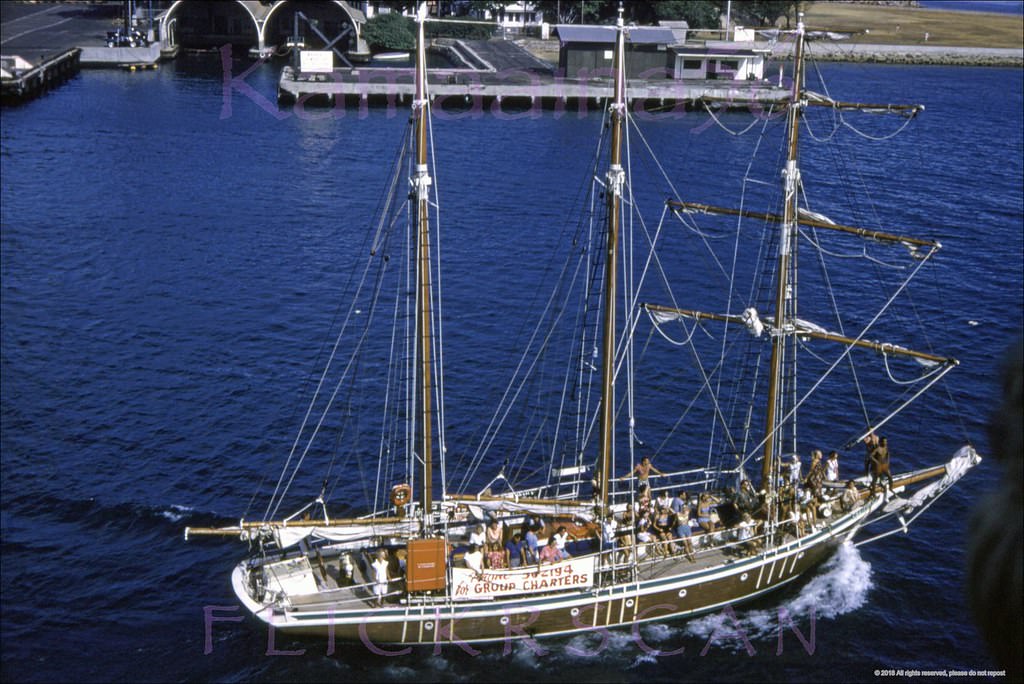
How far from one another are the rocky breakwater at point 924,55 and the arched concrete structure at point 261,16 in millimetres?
65891

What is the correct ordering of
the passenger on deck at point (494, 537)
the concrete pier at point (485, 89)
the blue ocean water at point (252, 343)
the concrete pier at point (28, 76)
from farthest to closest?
the concrete pier at point (485, 89), the concrete pier at point (28, 76), the passenger on deck at point (494, 537), the blue ocean water at point (252, 343)

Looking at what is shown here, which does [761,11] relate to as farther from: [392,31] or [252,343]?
[252,343]

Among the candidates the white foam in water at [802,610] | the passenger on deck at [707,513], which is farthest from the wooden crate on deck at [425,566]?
the passenger on deck at [707,513]

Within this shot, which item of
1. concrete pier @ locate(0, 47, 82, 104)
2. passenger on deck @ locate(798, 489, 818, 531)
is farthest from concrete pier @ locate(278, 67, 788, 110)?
passenger on deck @ locate(798, 489, 818, 531)

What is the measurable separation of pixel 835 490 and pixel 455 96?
93.6 meters

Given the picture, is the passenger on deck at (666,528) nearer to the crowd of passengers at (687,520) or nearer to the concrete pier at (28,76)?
the crowd of passengers at (687,520)

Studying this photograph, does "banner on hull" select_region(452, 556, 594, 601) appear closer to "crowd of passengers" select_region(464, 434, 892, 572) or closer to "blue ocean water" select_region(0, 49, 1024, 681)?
"crowd of passengers" select_region(464, 434, 892, 572)

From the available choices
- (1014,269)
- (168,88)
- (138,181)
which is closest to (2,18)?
(168,88)

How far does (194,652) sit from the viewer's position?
3891cm

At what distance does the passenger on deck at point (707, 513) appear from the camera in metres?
42.2

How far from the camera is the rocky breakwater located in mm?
171125

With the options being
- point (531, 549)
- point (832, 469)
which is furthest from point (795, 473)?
point (531, 549)

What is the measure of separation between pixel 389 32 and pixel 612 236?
127760 millimetres

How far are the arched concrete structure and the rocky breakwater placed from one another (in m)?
65.9
